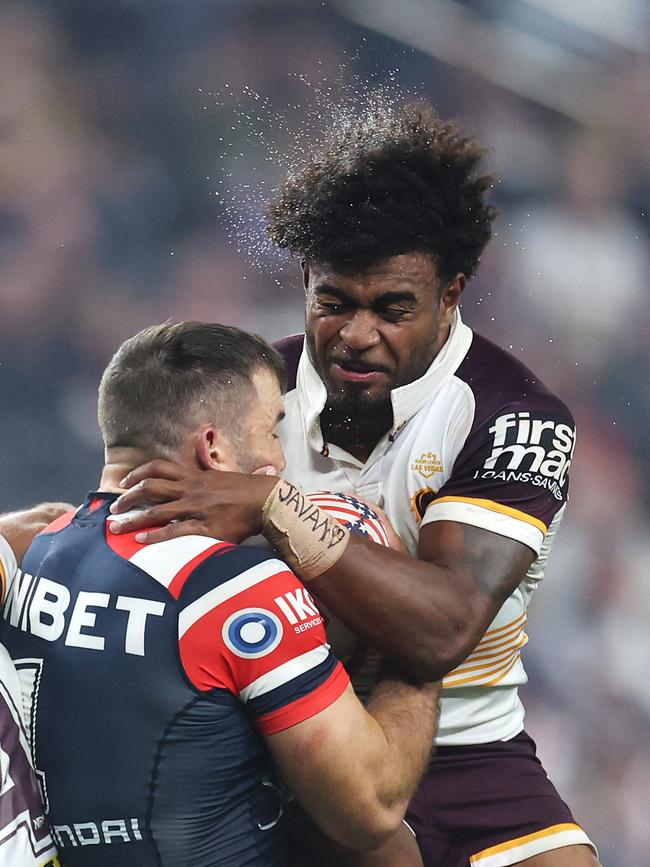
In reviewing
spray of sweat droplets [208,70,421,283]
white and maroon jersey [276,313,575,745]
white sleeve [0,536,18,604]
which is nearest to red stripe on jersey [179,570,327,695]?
white sleeve [0,536,18,604]

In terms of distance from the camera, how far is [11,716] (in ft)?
5.75

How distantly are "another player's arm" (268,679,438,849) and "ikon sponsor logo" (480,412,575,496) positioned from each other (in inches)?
29.8

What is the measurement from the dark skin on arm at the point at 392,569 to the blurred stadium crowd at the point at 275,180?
8.14ft

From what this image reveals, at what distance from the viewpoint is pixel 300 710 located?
1.63 metres

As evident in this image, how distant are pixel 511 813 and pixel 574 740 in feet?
6.65

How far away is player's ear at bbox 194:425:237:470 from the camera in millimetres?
1828

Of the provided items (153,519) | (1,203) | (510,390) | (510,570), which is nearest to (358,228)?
(510,390)

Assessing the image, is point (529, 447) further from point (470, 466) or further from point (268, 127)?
point (268, 127)

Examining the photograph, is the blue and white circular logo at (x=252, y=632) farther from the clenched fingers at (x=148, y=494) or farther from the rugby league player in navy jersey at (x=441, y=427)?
the rugby league player in navy jersey at (x=441, y=427)

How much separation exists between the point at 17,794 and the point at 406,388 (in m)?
1.24

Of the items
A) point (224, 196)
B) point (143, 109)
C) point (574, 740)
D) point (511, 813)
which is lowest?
point (574, 740)

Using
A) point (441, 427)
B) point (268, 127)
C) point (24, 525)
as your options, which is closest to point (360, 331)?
point (441, 427)

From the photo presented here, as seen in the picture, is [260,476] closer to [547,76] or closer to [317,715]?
[317,715]

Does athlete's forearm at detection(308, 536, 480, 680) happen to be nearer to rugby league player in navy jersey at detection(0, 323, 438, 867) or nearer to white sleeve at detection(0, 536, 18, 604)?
rugby league player in navy jersey at detection(0, 323, 438, 867)
